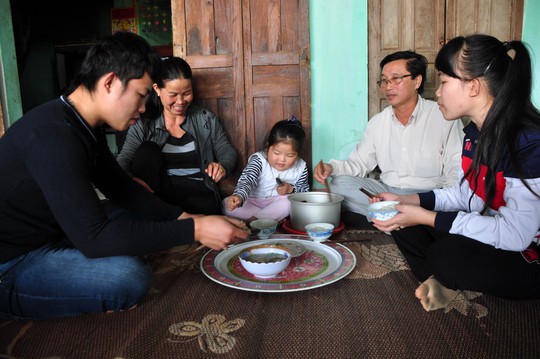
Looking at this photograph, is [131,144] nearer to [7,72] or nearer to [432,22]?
[7,72]

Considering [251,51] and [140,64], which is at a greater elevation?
[251,51]

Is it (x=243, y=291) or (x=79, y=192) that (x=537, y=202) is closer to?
(x=243, y=291)

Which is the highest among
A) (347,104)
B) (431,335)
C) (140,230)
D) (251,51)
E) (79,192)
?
(251,51)

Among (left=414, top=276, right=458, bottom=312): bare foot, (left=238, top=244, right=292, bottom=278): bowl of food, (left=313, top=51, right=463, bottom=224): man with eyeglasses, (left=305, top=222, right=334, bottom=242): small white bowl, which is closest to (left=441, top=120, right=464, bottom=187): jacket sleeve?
(left=313, top=51, right=463, bottom=224): man with eyeglasses

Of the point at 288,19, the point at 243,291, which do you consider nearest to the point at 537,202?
the point at 243,291

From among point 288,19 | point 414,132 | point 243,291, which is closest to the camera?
point 243,291

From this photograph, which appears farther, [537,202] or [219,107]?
[219,107]

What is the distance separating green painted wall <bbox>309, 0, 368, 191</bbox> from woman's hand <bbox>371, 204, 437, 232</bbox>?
66.6 inches

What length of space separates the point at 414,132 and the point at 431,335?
170 cm

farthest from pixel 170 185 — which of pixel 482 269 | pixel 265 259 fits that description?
pixel 482 269

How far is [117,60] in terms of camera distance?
1438 mm

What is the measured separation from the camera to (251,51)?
10.7ft

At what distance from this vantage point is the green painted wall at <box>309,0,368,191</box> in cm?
317

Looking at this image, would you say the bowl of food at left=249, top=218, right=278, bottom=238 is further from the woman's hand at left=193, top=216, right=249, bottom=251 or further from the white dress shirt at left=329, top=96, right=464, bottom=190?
the white dress shirt at left=329, top=96, right=464, bottom=190
